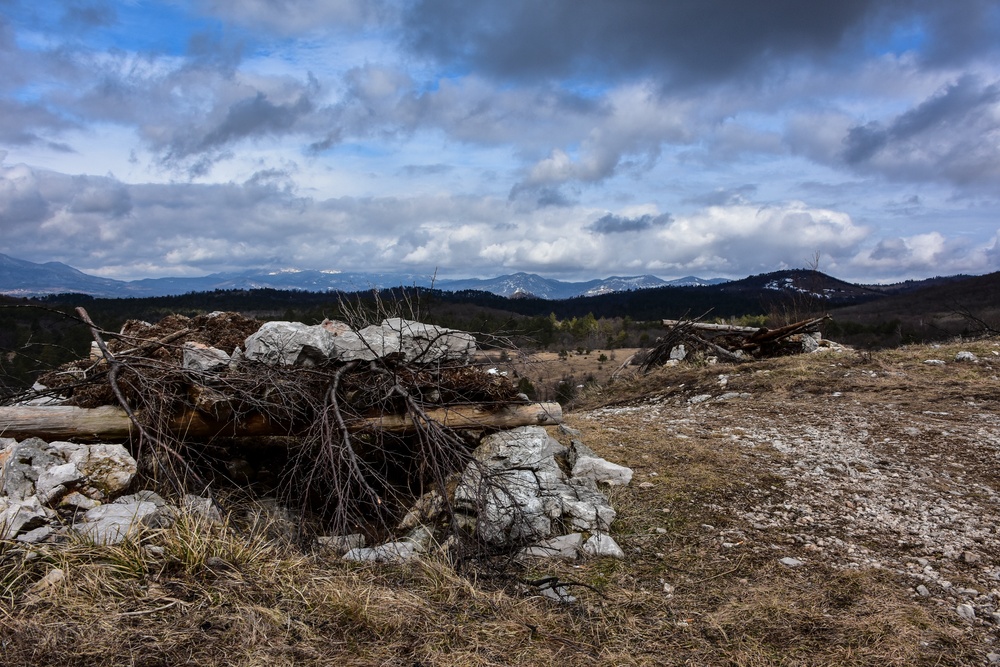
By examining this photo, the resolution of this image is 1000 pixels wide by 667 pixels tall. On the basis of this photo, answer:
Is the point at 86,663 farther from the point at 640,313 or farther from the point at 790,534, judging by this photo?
the point at 640,313

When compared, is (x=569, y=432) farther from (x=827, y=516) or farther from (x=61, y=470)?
(x=61, y=470)

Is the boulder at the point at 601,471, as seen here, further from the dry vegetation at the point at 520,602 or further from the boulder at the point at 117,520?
the boulder at the point at 117,520

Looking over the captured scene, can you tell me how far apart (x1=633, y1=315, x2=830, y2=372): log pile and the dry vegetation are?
28.0ft

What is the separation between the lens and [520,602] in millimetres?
3633

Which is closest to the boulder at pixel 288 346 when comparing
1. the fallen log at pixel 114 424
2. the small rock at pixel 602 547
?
the fallen log at pixel 114 424

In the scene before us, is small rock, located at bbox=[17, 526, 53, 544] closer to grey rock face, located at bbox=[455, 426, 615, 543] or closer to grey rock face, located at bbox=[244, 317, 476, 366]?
grey rock face, located at bbox=[244, 317, 476, 366]

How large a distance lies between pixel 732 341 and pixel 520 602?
505 inches

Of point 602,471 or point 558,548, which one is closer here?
point 558,548

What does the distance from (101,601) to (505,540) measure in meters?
2.81

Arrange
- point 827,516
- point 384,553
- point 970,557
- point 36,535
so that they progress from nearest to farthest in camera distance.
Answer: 1. point 36,535
2. point 970,557
3. point 384,553
4. point 827,516

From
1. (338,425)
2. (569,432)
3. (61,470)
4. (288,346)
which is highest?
(288,346)

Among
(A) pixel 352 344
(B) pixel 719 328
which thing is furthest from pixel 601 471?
(B) pixel 719 328

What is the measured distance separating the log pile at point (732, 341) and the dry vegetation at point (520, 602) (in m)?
8.53

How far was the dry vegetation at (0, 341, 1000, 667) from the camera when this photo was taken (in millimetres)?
3020
